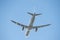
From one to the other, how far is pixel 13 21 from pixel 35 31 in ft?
16.4

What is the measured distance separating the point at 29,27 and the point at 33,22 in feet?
5.92

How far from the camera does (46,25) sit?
60.6 meters

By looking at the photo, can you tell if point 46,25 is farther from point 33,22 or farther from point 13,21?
point 13,21

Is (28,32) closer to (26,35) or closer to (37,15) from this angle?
(26,35)

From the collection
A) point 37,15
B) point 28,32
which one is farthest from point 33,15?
point 28,32

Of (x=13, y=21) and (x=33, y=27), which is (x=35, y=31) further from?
(x=13, y=21)

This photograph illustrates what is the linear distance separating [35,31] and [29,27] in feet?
5.01

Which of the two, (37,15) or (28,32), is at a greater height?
(37,15)

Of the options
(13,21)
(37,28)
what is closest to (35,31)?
(37,28)

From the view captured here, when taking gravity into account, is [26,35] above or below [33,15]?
below

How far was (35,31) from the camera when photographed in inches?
2379

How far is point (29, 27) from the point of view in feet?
199

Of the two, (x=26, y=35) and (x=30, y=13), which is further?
(x=26, y=35)

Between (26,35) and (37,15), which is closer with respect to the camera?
(37,15)
